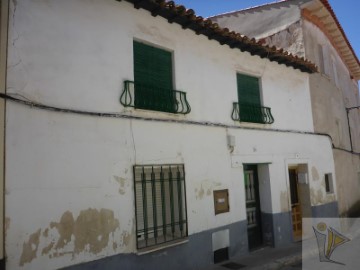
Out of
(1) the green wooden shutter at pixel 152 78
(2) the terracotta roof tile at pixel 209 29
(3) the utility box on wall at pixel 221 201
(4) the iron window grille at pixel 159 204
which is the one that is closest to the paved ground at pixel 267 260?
(3) the utility box on wall at pixel 221 201

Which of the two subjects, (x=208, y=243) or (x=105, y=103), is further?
(x=208, y=243)

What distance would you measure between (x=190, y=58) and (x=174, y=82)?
810mm

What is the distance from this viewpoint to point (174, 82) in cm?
671

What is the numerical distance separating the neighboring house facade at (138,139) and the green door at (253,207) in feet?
0.12

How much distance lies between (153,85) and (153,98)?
0.28 meters

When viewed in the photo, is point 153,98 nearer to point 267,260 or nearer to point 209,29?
point 209,29

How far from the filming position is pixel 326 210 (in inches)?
421

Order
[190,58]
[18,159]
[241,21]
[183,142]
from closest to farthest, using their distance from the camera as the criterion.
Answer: [18,159] → [183,142] → [190,58] → [241,21]

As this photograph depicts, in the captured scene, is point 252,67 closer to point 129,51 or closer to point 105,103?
Result: point 129,51

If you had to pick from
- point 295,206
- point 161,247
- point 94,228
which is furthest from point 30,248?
point 295,206

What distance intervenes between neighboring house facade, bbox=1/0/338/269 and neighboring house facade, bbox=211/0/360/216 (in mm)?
2254

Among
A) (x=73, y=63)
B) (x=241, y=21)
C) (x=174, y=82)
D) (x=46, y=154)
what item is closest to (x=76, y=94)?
(x=73, y=63)

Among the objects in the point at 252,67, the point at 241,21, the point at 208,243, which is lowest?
the point at 208,243

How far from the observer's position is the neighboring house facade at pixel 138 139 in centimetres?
439
